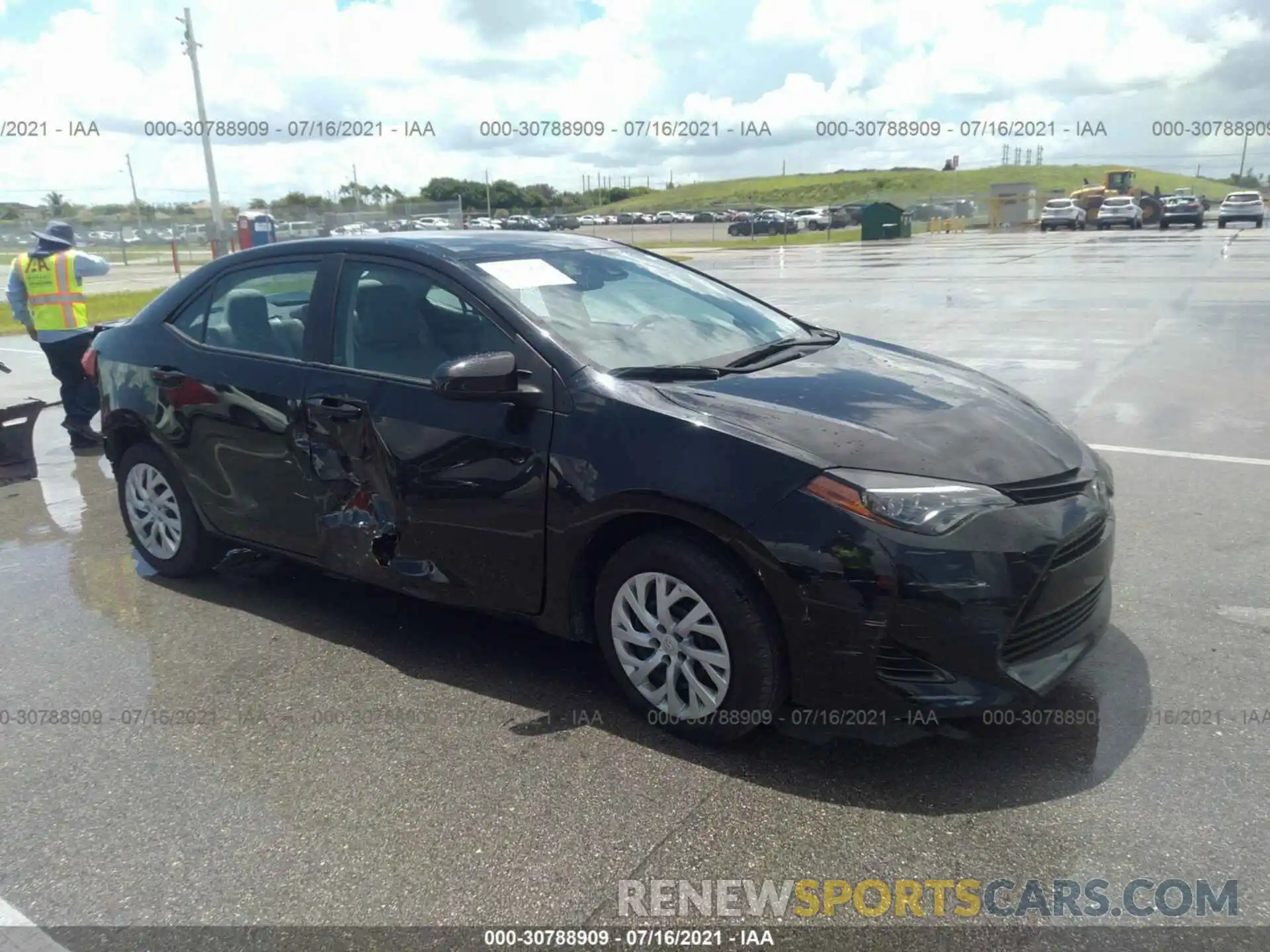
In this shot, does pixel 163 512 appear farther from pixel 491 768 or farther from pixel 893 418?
pixel 893 418

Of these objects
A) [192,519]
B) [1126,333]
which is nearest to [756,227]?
[1126,333]

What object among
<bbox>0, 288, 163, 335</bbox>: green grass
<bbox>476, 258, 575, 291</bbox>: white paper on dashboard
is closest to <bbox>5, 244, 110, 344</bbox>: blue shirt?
<bbox>476, 258, 575, 291</bbox>: white paper on dashboard

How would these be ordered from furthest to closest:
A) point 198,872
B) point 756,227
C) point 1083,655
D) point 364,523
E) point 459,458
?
point 756,227 → point 364,523 → point 459,458 → point 1083,655 → point 198,872

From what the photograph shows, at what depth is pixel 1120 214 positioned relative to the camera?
46.9m

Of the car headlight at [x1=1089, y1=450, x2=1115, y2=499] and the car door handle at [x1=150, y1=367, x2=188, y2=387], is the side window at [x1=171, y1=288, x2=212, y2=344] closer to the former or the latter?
the car door handle at [x1=150, y1=367, x2=188, y2=387]

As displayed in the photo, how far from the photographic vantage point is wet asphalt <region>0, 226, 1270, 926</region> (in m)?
2.85

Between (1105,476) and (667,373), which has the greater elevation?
(667,373)

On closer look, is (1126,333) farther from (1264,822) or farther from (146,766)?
(146,766)

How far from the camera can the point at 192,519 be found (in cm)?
506

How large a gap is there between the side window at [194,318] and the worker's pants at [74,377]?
3.51 metres

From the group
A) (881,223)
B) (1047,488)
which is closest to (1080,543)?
(1047,488)

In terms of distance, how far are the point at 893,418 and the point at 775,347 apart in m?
0.94

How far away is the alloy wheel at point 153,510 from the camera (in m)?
5.16

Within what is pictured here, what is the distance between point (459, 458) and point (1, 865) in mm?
1858
